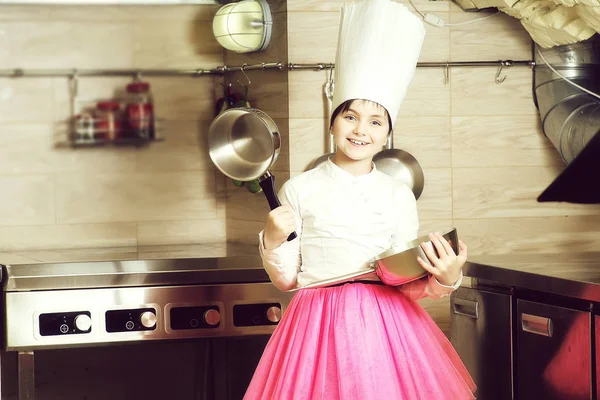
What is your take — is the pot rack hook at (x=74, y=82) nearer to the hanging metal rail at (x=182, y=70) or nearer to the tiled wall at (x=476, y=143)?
the hanging metal rail at (x=182, y=70)

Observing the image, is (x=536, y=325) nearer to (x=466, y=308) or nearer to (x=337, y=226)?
(x=466, y=308)

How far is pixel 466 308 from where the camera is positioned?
68.2 inches

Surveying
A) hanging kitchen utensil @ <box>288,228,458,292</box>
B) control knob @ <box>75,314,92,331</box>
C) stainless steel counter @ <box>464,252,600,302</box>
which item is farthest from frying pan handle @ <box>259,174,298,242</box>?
control knob @ <box>75,314,92,331</box>

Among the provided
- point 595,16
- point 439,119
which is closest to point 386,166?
point 439,119

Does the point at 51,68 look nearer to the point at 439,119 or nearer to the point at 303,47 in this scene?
the point at 303,47

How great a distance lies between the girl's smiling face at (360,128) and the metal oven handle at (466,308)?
0.44 meters

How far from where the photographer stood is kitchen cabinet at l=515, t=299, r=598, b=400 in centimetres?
142

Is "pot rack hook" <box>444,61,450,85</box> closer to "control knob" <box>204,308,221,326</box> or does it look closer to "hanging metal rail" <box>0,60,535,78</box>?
"hanging metal rail" <box>0,60,535,78</box>

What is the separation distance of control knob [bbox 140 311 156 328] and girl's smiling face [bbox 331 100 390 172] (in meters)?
0.68

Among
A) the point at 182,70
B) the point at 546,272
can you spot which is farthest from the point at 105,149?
the point at 546,272

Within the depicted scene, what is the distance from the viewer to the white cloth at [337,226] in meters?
1.44

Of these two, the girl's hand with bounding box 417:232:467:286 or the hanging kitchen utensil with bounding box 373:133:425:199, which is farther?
the hanging kitchen utensil with bounding box 373:133:425:199

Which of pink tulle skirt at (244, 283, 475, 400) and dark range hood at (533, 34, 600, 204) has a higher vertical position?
dark range hood at (533, 34, 600, 204)

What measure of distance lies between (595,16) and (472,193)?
57 centimetres
